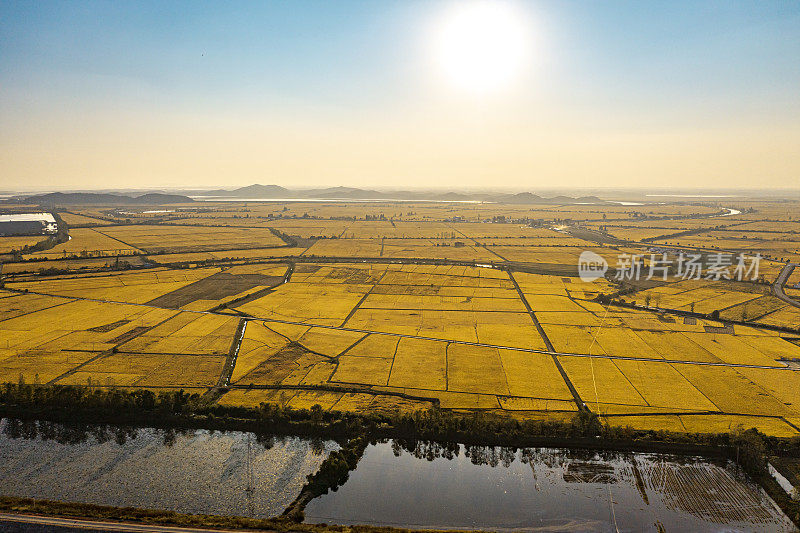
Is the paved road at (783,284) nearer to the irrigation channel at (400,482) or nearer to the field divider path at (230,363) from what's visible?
the irrigation channel at (400,482)

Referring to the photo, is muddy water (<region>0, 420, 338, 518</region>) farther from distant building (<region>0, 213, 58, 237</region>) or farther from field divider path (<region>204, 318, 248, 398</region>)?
distant building (<region>0, 213, 58, 237</region>)

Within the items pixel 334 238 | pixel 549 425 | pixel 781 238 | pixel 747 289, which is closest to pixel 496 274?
pixel 747 289

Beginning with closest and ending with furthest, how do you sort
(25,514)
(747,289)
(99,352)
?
1. (25,514)
2. (99,352)
3. (747,289)

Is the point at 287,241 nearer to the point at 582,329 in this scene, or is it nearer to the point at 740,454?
the point at 582,329

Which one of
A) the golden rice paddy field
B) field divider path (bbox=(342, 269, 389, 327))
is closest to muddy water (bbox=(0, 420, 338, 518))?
the golden rice paddy field

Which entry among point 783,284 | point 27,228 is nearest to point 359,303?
point 783,284

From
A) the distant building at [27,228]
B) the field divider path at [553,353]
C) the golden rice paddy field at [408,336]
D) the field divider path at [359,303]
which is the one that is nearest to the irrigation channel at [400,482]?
the golden rice paddy field at [408,336]
